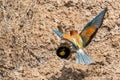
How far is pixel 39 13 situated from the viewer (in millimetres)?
2051

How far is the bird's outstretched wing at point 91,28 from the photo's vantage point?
1.91 m

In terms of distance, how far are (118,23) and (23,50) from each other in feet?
1.43

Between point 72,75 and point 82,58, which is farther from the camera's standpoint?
point 72,75

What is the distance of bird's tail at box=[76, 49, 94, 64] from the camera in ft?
6.05

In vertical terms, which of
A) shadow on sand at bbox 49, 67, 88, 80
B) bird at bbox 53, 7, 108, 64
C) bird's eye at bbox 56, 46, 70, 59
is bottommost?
shadow on sand at bbox 49, 67, 88, 80

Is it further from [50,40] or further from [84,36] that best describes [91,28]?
[50,40]

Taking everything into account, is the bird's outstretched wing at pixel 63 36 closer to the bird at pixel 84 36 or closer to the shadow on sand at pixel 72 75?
the bird at pixel 84 36

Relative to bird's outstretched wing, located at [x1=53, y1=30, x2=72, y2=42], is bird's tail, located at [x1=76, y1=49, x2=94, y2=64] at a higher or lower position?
lower

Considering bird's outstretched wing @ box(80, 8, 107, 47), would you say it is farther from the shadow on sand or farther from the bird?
the shadow on sand

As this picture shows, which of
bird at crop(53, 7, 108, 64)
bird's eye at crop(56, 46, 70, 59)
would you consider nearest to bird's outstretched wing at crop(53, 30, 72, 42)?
bird at crop(53, 7, 108, 64)

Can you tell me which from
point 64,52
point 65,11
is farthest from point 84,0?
point 64,52

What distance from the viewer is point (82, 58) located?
1857mm

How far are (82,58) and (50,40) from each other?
21 centimetres

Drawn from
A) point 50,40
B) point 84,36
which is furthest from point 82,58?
point 50,40
